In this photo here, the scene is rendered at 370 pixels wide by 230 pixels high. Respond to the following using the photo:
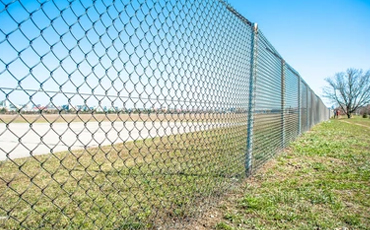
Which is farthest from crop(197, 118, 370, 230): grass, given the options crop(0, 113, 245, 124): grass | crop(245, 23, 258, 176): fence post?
crop(0, 113, 245, 124): grass

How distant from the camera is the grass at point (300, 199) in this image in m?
2.86

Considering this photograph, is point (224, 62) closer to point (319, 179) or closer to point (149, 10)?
point (149, 10)

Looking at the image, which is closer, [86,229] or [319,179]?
[86,229]

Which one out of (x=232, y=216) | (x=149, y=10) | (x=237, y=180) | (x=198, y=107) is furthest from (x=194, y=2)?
(x=237, y=180)

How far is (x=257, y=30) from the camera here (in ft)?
15.0

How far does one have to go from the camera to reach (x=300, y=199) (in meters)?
3.57

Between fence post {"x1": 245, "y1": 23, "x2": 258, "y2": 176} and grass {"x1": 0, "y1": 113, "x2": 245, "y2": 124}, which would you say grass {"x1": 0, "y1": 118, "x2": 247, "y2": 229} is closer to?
fence post {"x1": 245, "y1": 23, "x2": 258, "y2": 176}

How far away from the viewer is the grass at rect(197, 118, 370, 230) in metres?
2.86

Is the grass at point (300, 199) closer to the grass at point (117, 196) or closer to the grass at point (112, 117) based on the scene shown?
the grass at point (117, 196)

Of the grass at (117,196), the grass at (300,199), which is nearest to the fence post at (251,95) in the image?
the grass at (117,196)

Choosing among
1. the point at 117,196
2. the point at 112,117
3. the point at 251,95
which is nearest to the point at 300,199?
the point at 251,95

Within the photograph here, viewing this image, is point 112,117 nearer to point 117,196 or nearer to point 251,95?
point 117,196

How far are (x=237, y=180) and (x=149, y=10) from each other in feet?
9.23

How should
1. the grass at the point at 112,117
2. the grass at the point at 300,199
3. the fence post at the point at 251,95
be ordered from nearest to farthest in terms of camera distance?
the grass at the point at 112,117, the grass at the point at 300,199, the fence post at the point at 251,95
